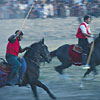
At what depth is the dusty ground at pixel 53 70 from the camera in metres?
10.1

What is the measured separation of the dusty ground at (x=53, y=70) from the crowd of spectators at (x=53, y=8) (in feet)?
1.54

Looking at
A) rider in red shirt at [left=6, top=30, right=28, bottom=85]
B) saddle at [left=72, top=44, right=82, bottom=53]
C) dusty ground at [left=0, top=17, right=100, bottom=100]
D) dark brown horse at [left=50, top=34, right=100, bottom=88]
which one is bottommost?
dusty ground at [left=0, top=17, right=100, bottom=100]

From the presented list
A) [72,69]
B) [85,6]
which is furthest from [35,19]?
[72,69]

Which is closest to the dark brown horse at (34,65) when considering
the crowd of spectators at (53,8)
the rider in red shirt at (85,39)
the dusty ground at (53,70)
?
the dusty ground at (53,70)

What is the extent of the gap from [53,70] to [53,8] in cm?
1168

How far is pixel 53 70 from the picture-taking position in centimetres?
1412

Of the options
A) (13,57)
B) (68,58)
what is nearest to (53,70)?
(68,58)

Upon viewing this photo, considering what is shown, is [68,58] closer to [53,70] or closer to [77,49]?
[77,49]

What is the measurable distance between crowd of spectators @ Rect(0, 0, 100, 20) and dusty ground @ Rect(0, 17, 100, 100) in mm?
470

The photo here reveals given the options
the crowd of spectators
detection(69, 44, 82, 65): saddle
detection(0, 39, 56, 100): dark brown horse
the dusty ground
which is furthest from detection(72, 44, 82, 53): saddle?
the crowd of spectators

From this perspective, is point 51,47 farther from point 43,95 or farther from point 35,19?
point 43,95

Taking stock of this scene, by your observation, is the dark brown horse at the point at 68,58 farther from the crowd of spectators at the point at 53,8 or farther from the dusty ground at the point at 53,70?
the crowd of spectators at the point at 53,8

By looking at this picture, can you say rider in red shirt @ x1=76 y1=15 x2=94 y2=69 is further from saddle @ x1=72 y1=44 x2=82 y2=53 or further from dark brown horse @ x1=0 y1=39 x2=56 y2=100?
dark brown horse @ x1=0 y1=39 x2=56 y2=100

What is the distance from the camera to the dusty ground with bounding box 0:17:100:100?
1005 cm
